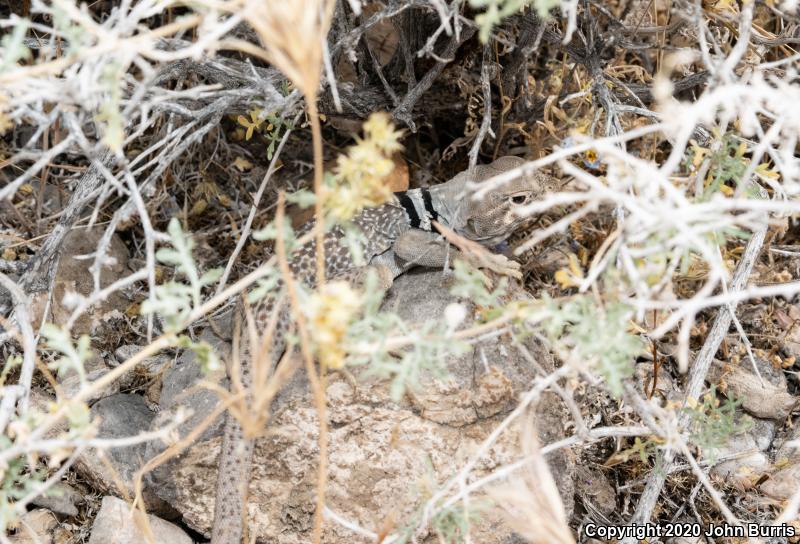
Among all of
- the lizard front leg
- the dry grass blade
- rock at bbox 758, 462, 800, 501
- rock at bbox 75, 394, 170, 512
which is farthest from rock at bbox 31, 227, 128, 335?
rock at bbox 758, 462, 800, 501

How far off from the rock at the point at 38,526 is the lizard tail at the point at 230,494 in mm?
839

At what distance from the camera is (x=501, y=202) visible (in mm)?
4070

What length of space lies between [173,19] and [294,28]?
293 cm

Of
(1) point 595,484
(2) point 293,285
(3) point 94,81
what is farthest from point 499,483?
(3) point 94,81

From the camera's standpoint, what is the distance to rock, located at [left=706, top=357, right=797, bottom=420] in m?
4.06

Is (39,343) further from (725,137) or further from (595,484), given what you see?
(725,137)

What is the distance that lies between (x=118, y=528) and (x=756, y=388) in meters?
3.23

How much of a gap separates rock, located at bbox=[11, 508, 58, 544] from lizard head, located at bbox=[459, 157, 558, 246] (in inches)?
98.9

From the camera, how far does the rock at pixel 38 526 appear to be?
350 centimetres

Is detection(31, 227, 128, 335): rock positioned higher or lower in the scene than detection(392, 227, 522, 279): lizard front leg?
higher

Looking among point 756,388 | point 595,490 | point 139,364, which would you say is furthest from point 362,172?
point 756,388

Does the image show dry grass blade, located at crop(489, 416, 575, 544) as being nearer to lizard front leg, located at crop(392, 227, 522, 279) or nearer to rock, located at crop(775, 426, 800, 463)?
lizard front leg, located at crop(392, 227, 522, 279)

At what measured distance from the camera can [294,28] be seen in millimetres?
1850

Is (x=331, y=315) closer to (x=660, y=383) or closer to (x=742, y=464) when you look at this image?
(x=660, y=383)
